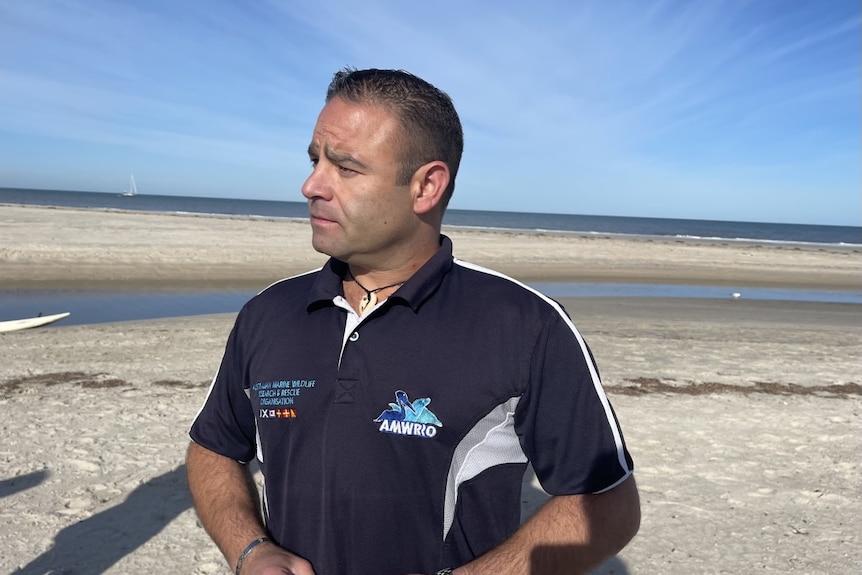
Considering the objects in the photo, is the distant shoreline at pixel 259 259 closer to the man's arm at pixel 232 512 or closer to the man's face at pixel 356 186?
the man's arm at pixel 232 512

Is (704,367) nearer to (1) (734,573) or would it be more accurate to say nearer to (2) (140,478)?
(1) (734,573)

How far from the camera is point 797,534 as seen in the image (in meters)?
4.55

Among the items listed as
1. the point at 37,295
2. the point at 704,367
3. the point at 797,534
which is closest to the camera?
the point at 797,534

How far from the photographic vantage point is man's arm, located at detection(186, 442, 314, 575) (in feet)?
5.68

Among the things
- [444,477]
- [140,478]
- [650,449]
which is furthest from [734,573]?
[140,478]

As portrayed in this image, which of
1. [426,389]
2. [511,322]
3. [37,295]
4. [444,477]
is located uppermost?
[511,322]

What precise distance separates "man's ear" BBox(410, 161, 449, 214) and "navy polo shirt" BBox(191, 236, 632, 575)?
22cm

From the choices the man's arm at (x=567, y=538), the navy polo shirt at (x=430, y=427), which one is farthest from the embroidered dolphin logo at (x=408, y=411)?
the man's arm at (x=567, y=538)

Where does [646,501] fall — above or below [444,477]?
below

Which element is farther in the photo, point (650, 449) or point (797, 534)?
point (650, 449)

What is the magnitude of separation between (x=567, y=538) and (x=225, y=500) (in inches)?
40.0

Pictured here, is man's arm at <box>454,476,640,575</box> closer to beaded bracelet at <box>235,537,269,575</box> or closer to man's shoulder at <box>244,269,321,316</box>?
beaded bracelet at <box>235,537,269,575</box>

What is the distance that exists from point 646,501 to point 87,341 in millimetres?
8591

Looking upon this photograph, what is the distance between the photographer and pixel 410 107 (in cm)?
185
